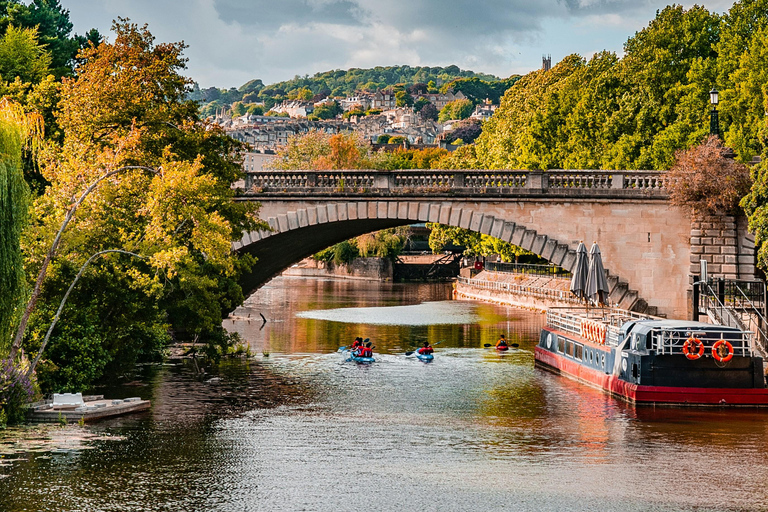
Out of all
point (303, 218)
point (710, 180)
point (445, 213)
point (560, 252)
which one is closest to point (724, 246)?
point (710, 180)

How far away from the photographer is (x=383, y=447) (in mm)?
22281

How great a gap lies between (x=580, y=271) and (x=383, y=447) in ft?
46.7

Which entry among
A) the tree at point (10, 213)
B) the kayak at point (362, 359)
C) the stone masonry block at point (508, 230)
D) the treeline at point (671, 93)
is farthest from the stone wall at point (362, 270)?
the tree at point (10, 213)

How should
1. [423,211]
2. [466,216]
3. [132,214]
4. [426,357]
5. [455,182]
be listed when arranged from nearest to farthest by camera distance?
1. [132,214]
2. [426,357]
3. [466,216]
4. [455,182]
5. [423,211]

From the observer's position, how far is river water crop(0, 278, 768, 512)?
18.1 metres

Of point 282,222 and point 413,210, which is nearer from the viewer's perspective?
point 413,210

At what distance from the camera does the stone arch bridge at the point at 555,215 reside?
118 ft

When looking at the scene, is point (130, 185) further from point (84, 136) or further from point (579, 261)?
point (579, 261)

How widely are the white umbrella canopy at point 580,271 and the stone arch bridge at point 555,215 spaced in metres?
2.24

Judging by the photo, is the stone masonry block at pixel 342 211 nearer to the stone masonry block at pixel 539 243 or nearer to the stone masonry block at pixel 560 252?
Result: the stone masonry block at pixel 539 243

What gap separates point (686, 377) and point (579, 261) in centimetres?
872

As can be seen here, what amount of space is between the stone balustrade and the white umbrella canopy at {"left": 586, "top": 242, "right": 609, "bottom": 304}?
Result: 3.35 metres

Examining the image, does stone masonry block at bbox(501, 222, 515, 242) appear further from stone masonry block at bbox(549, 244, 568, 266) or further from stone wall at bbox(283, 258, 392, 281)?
stone wall at bbox(283, 258, 392, 281)

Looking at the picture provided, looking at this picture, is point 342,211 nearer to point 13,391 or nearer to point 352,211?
point 352,211
